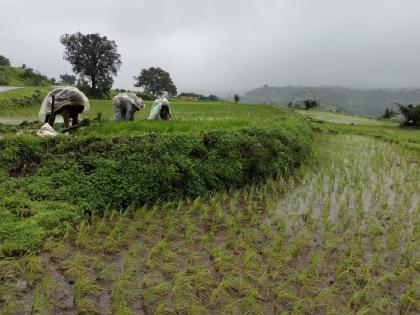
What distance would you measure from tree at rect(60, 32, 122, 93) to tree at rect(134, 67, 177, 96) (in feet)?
43.8

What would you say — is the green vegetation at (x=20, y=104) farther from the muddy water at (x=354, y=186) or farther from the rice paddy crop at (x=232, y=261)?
the muddy water at (x=354, y=186)

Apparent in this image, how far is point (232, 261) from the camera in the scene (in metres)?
3.48

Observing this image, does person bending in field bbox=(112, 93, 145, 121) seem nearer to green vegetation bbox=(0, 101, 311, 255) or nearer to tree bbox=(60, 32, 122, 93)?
green vegetation bbox=(0, 101, 311, 255)

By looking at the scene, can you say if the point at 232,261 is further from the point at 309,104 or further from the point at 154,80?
the point at 154,80

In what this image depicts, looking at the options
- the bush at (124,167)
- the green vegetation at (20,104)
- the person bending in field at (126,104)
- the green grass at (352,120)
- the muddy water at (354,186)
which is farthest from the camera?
the green grass at (352,120)

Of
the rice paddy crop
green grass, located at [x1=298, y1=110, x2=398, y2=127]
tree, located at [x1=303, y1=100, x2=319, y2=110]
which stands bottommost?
the rice paddy crop

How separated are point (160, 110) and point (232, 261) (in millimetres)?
5787

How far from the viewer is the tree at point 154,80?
2064 inches

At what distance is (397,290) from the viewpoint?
10.2ft

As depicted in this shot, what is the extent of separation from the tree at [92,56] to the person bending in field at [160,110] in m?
30.9

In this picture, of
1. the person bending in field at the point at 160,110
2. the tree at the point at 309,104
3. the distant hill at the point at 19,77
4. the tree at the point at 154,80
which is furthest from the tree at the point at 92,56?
the person bending in field at the point at 160,110

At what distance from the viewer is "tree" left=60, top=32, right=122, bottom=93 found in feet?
123

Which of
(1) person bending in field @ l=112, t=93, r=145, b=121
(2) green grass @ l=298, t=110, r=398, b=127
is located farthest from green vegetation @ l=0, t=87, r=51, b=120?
(2) green grass @ l=298, t=110, r=398, b=127

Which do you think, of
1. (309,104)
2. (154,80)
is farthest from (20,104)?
(154,80)
